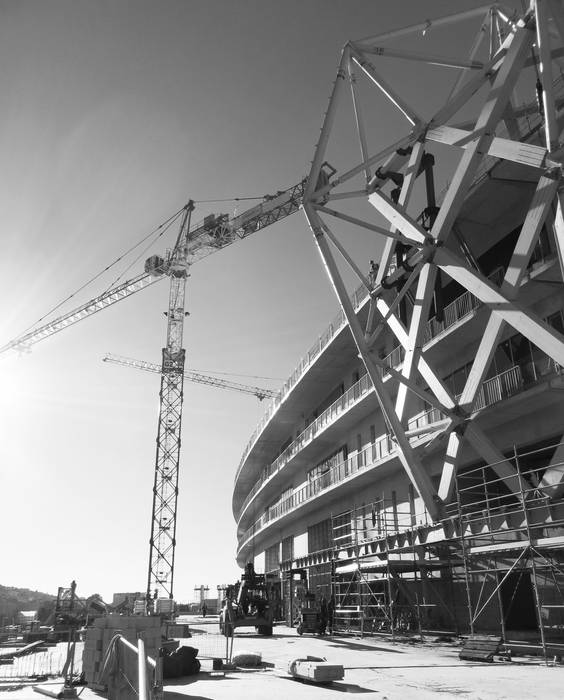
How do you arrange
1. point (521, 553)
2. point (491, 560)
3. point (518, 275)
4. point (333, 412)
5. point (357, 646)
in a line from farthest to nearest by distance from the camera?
point (333, 412)
point (357, 646)
point (491, 560)
point (518, 275)
point (521, 553)

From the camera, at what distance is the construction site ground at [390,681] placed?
32.6 feet

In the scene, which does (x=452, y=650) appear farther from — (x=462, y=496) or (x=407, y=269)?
(x=407, y=269)

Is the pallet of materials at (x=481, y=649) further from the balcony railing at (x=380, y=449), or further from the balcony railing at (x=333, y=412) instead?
the balcony railing at (x=333, y=412)

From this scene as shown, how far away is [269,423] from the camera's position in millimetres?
49906

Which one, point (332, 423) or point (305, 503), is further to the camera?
point (305, 503)

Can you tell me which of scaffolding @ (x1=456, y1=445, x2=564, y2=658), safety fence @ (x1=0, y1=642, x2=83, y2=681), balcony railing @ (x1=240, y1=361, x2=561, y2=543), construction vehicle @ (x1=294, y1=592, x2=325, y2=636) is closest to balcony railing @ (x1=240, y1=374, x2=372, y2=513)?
balcony railing @ (x1=240, y1=361, x2=561, y2=543)

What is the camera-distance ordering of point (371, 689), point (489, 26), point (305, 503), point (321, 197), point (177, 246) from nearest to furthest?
point (371, 689) → point (489, 26) → point (321, 197) → point (305, 503) → point (177, 246)

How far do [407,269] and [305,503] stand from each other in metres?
22.7

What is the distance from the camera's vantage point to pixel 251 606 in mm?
30625

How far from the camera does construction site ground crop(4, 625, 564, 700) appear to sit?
9930 millimetres

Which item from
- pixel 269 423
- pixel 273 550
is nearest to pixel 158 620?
pixel 269 423

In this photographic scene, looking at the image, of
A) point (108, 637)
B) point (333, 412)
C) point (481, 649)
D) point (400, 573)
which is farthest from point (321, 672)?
point (333, 412)

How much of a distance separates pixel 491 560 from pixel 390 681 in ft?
31.2

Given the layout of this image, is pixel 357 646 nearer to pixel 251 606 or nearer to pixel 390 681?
pixel 390 681
